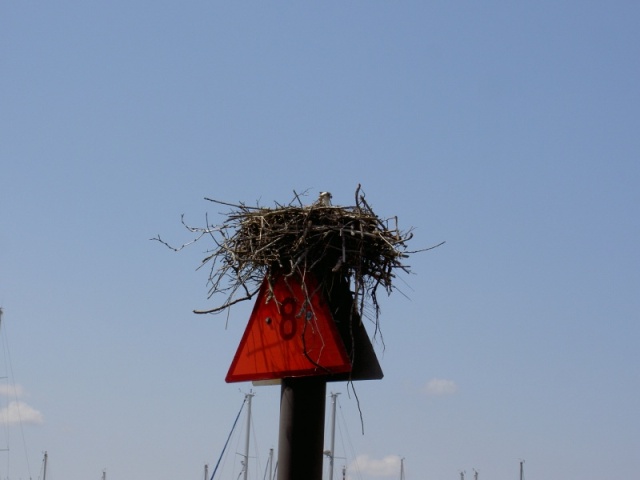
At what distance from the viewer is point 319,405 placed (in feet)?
33.4

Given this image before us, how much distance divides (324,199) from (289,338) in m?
1.39

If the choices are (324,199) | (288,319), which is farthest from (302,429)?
(324,199)

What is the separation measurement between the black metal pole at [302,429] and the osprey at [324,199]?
1.67 m

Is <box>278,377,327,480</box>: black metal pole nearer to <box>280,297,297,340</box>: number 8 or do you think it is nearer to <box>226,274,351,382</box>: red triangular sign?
<box>226,274,351,382</box>: red triangular sign

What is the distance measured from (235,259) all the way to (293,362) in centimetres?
132

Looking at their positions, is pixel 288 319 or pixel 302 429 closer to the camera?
pixel 302 429

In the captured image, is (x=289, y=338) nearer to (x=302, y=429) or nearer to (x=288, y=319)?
(x=288, y=319)

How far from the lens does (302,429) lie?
10.1 m

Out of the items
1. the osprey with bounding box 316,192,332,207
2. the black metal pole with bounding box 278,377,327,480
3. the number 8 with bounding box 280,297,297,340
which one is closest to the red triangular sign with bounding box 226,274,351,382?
the number 8 with bounding box 280,297,297,340

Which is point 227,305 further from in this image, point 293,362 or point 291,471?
point 291,471

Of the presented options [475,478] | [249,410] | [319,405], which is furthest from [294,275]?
[475,478]

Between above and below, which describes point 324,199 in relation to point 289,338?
above

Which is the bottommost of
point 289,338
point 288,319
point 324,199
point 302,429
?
point 302,429

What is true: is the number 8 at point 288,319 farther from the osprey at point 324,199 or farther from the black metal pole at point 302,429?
the osprey at point 324,199
